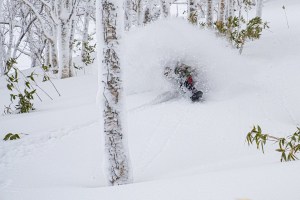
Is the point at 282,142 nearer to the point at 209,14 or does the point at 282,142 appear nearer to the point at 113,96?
the point at 113,96

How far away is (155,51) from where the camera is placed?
703 cm

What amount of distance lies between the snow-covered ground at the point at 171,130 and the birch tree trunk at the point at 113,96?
0.27m

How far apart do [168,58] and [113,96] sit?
409 cm

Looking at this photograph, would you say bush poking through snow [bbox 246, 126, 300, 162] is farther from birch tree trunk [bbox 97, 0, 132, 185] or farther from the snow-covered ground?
birch tree trunk [bbox 97, 0, 132, 185]

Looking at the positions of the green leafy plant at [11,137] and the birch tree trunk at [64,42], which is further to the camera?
the birch tree trunk at [64,42]

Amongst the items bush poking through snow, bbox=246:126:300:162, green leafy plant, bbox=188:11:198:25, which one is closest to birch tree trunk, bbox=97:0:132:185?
bush poking through snow, bbox=246:126:300:162

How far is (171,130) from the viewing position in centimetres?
489

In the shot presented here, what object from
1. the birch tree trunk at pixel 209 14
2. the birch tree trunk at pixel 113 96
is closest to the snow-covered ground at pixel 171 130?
the birch tree trunk at pixel 113 96

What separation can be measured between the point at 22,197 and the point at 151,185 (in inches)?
45.8

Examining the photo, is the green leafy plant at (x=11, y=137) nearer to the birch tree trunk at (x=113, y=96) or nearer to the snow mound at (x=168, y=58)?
the birch tree trunk at (x=113, y=96)

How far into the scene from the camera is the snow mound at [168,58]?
6844 millimetres

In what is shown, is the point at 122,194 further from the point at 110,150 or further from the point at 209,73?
the point at 209,73

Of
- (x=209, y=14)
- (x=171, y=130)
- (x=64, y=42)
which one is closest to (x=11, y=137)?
(x=171, y=130)

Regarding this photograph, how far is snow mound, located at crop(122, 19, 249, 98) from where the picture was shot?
22.5ft
